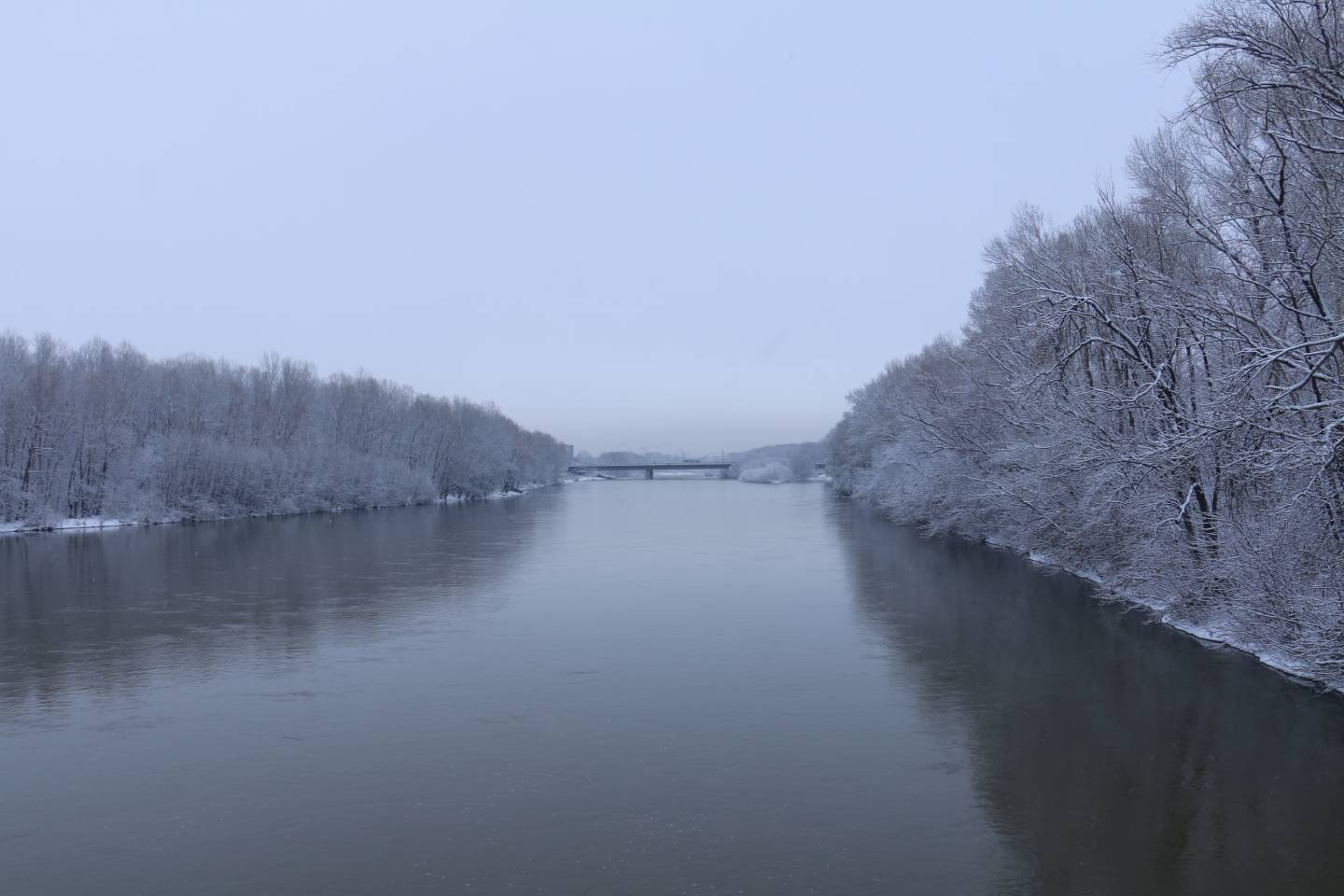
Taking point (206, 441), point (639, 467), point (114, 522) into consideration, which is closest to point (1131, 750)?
point (114, 522)

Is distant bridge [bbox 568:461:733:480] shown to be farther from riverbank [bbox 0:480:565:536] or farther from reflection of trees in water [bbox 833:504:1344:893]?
reflection of trees in water [bbox 833:504:1344:893]

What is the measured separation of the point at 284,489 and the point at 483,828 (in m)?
63.4

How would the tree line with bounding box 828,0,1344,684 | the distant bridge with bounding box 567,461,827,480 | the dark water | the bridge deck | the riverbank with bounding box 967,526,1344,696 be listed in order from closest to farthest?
the dark water → the tree line with bounding box 828,0,1344,684 → the riverbank with bounding box 967,526,1344,696 → the bridge deck → the distant bridge with bounding box 567,461,827,480

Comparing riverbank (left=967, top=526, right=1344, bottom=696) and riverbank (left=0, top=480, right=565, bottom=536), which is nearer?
riverbank (left=967, top=526, right=1344, bottom=696)

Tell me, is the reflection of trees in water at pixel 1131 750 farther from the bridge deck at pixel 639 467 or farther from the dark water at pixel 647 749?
the bridge deck at pixel 639 467

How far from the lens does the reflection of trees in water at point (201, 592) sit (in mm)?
17297

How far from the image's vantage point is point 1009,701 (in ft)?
46.8

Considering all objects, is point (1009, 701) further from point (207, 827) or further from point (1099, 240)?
point (1099, 240)

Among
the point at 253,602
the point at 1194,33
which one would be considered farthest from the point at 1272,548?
the point at 253,602

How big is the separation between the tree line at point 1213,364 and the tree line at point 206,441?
5074 centimetres

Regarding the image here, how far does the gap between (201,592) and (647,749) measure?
1919 cm

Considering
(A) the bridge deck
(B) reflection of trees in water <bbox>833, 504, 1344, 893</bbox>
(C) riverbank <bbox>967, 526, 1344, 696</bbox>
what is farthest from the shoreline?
(A) the bridge deck

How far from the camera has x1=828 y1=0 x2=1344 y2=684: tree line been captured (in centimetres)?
1115

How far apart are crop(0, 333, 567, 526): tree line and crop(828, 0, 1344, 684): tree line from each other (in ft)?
166
